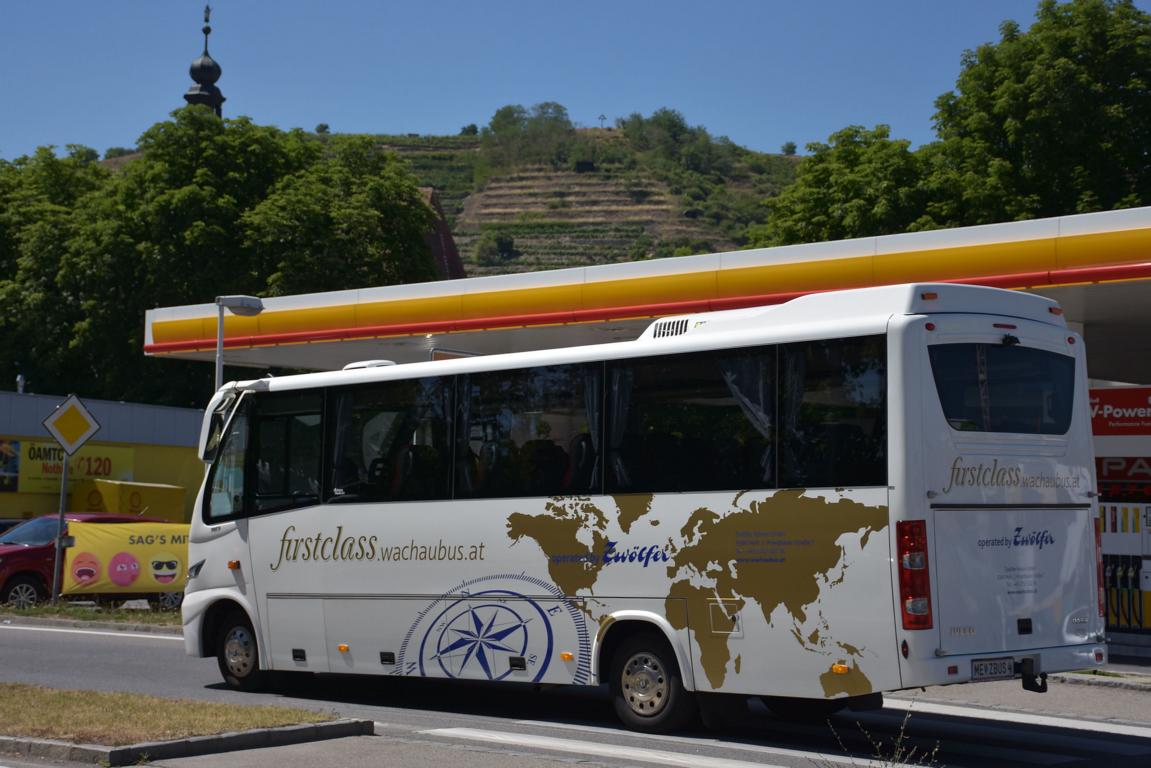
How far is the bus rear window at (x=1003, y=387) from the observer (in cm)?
1012

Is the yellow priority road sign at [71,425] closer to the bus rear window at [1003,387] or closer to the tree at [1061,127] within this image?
the bus rear window at [1003,387]

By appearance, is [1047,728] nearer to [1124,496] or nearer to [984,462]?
[984,462]

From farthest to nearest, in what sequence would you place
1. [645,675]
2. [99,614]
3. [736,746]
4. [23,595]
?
[23,595], [99,614], [645,675], [736,746]

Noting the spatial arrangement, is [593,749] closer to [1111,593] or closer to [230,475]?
[230,475]

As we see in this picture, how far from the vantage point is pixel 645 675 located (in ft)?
36.9

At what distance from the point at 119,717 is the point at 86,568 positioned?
1403 cm

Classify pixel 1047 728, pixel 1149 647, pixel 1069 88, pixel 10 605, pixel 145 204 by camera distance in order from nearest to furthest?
pixel 1047 728
pixel 1149 647
pixel 10 605
pixel 1069 88
pixel 145 204

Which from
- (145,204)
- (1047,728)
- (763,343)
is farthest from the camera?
(145,204)

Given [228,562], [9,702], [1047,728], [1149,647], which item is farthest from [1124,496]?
[9,702]

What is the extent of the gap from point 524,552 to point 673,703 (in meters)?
1.87

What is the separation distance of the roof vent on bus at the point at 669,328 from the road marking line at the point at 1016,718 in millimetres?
3525

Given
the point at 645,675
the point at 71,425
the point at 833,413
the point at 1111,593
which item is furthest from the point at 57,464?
the point at 833,413

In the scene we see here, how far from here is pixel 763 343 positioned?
10805mm

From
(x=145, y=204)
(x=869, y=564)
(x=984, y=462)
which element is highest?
(x=145, y=204)
